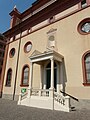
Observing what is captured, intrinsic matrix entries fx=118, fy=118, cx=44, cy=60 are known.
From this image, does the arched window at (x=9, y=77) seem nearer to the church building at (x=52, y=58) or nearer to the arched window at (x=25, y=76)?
the church building at (x=52, y=58)

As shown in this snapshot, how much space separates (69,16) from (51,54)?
4.19m

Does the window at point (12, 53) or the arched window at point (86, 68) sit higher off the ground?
the window at point (12, 53)

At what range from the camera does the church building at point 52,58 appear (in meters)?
8.78

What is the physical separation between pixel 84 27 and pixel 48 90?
232 inches

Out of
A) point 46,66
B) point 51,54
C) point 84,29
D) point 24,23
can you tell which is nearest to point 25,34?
point 24,23

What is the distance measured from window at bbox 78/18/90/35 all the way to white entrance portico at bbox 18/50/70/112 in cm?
269

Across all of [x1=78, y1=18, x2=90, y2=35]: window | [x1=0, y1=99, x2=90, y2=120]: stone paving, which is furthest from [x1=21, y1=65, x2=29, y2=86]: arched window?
[x1=78, y1=18, x2=90, y2=35]: window

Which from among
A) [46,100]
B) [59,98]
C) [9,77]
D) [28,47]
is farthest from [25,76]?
[59,98]

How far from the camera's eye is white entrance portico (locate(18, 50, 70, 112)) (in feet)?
26.0

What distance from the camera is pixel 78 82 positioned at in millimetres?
8781

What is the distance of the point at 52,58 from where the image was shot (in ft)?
30.8

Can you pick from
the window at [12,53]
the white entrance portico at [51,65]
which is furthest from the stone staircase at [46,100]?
the window at [12,53]

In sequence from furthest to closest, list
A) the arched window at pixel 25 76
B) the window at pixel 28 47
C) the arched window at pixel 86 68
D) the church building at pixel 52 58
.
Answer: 1. the window at pixel 28 47
2. the arched window at pixel 25 76
3. the church building at pixel 52 58
4. the arched window at pixel 86 68

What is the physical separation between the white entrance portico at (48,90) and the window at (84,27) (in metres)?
2.69
